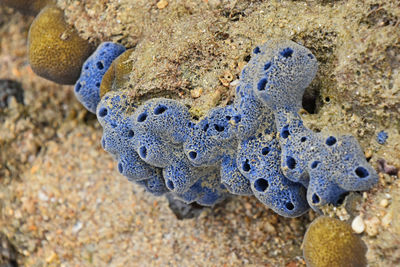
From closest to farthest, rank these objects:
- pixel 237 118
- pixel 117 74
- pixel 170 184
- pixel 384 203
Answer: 1. pixel 384 203
2. pixel 237 118
3. pixel 170 184
4. pixel 117 74

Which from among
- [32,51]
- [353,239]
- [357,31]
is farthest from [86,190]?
[357,31]

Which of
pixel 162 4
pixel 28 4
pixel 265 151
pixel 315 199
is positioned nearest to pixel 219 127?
pixel 265 151

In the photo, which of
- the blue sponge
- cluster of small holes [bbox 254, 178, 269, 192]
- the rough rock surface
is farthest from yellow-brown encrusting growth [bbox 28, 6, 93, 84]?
cluster of small holes [bbox 254, 178, 269, 192]

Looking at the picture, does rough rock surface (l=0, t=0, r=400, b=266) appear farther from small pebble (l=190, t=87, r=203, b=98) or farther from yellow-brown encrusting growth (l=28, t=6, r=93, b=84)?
yellow-brown encrusting growth (l=28, t=6, r=93, b=84)

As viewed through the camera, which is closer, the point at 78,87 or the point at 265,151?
the point at 265,151

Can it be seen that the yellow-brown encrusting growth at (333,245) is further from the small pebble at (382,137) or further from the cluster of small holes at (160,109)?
the cluster of small holes at (160,109)

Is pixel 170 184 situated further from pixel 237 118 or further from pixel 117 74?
pixel 117 74

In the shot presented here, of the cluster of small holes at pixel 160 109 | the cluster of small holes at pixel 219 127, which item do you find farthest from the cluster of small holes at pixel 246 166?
the cluster of small holes at pixel 160 109
